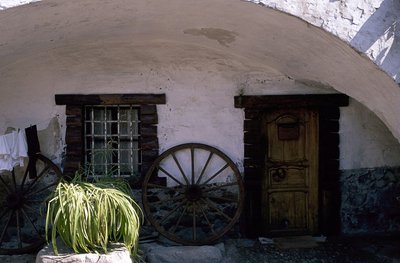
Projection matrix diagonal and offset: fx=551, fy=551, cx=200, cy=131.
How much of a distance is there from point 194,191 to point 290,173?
1163mm

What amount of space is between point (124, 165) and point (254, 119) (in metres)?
1.55

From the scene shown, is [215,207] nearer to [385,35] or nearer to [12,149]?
[12,149]

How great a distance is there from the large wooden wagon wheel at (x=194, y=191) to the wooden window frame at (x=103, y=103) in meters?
0.17

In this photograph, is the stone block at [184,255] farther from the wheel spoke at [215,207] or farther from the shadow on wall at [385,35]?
the shadow on wall at [385,35]

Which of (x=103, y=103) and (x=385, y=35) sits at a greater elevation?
(x=385, y=35)

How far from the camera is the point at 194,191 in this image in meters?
6.01

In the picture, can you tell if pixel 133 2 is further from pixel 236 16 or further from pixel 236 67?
pixel 236 67

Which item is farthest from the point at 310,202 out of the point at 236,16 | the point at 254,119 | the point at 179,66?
the point at 236,16

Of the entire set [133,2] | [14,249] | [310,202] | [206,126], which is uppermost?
[133,2]

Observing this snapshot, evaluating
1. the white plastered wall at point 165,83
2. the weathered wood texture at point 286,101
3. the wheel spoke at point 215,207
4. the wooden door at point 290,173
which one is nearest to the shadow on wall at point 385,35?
the white plastered wall at point 165,83

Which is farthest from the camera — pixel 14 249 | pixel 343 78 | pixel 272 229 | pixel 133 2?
pixel 272 229

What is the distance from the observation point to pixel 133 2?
424 centimetres

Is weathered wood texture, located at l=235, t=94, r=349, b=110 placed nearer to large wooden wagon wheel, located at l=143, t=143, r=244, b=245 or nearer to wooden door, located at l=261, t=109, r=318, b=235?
wooden door, located at l=261, t=109, r=318, b=235

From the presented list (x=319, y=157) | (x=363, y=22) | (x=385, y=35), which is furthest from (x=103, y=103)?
(x=385, y=35)
